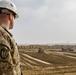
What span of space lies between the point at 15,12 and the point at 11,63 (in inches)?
25.3

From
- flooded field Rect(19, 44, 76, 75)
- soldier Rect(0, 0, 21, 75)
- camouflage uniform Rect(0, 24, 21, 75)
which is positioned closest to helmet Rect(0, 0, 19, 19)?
soldier Rect(0, 0, 21, 75)

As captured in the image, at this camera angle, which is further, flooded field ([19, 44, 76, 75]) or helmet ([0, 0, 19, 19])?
flooded field ([19, 44, 76, 75])

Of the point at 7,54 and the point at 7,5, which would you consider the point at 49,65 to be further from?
the point at 7,54

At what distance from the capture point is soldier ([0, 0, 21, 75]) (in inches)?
91.6

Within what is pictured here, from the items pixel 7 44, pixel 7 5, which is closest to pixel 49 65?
pixel 7 5

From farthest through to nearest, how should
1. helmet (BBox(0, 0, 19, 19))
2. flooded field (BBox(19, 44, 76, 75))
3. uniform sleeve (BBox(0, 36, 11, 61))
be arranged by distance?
flooded field (BBox(19, 44, 76, 75)), helmet (BBox(0, 0, 19, 19)), uniform sleeve (BBox(0, 36, 11, 61))

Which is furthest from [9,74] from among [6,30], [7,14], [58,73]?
[58,73]

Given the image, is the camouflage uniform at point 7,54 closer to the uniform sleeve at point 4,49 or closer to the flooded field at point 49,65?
the uniform sleeve at point 4,49

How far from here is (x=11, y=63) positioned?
2.39 metres

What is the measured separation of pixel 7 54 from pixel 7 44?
0.11 metres

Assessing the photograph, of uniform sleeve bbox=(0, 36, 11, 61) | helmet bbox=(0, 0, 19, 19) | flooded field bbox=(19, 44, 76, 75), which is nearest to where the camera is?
uniform sleeve bbox=(0, 36, 11, 61)

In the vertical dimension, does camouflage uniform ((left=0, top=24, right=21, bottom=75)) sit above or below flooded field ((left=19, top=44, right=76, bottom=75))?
above

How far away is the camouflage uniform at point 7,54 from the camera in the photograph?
2314 millimetres

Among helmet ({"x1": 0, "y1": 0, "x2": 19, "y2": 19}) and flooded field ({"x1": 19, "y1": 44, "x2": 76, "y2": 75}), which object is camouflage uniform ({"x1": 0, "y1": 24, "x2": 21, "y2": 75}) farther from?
flooded field ({"x1": 19, "y1": 44, "x2": 76, "y2": 75})
